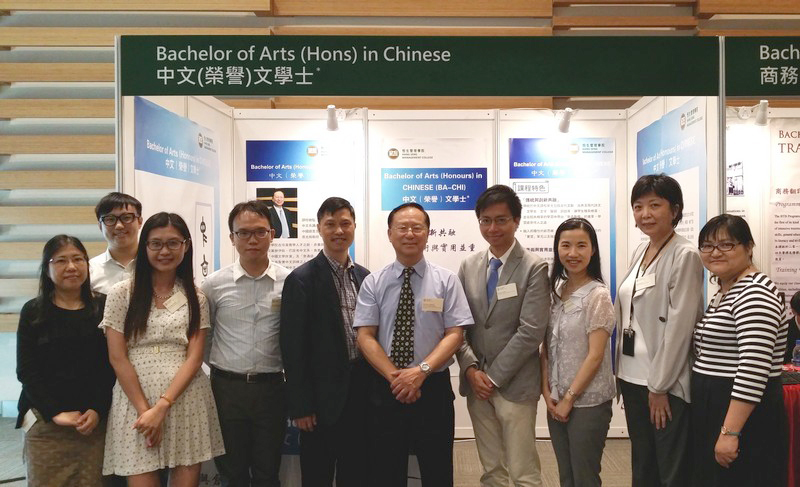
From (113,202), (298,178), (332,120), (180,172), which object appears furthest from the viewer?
(298,178)

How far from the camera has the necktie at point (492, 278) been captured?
253cm

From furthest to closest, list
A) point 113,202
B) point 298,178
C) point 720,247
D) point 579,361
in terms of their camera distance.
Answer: point 298,178, point 113,202, point 579,361, point 720,247

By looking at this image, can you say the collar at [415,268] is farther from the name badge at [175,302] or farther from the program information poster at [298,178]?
the program information poster at [298,178]

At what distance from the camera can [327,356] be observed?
2.43m

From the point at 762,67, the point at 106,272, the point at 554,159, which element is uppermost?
the point at 762,67

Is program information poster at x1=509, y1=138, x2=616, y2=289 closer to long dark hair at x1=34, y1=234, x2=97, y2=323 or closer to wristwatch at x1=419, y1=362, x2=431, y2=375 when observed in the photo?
wristwatch at x1=419, y1=362, x2=431, y2=375

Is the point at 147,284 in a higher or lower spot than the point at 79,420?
higher

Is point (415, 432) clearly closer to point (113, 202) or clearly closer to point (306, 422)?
point (306, 422)

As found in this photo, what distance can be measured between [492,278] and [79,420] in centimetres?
191

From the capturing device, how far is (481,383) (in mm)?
2453

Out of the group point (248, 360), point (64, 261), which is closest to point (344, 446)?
point (248, 360)

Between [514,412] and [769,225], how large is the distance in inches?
132

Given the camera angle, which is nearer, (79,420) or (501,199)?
(79,420)

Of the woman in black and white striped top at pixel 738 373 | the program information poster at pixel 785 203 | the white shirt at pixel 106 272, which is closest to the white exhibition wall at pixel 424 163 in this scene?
the program information poster at pixel 785 203
